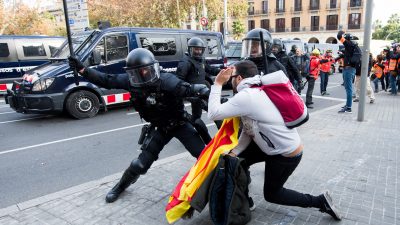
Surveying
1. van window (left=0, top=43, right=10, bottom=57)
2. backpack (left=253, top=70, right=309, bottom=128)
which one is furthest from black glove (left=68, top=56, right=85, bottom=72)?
van window (left=0, top=43, right=10, bottom=57)

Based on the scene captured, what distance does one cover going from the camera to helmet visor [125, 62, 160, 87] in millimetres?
3191

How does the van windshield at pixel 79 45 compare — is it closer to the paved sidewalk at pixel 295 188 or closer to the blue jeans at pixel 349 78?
the paved sidewalk at pixel 295 188

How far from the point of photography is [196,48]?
5.31 meters

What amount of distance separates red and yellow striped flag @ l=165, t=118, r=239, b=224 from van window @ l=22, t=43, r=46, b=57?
12.5 meters

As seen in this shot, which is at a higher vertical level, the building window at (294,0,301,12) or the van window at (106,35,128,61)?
the building window at (294,0,301,12)

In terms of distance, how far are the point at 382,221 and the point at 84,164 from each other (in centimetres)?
398

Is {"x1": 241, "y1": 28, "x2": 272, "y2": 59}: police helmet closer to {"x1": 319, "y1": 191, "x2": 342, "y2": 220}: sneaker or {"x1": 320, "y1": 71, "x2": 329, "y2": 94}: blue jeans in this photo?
{"x1": 319, "y1": 191, "x2": 342, "y2": 220}: sneaker

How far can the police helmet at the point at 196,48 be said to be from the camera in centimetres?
527

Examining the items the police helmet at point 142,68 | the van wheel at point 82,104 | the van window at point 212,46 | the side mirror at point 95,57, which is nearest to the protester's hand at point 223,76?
the police helmet at point 142,68

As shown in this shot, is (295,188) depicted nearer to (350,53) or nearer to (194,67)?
(194,67)

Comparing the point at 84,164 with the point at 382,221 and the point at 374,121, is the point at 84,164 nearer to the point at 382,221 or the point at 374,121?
the point at 382,221

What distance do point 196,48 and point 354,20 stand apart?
2011 inches

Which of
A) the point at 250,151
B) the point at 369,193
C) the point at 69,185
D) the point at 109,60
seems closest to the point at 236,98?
the point at 250,151

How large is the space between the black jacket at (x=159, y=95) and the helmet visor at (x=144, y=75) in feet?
0.17
